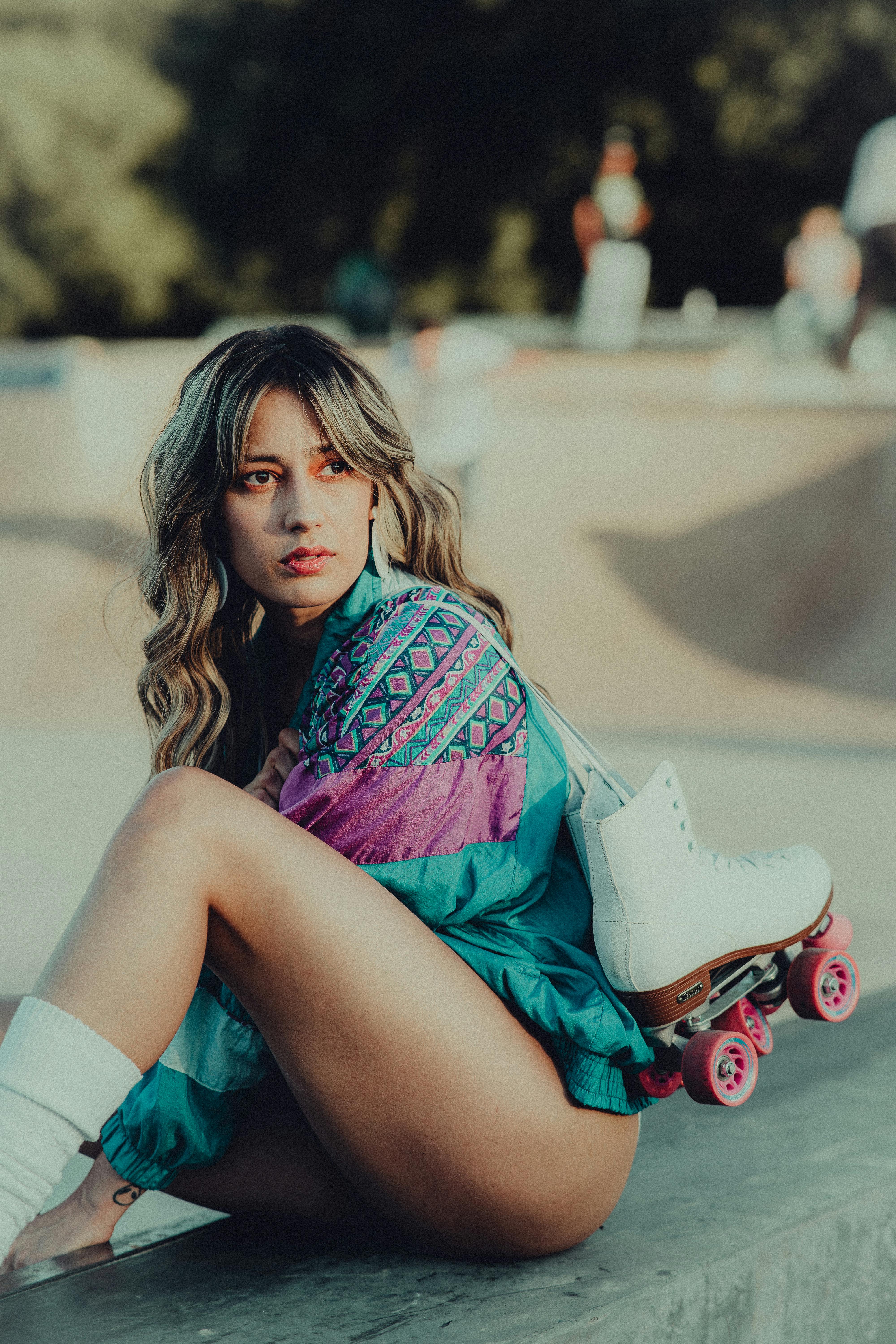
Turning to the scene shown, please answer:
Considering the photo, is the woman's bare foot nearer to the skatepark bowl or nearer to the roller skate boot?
the skatepark bowl

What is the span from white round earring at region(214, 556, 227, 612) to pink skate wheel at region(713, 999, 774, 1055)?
89 cm

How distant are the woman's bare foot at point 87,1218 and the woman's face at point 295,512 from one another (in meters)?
0.83

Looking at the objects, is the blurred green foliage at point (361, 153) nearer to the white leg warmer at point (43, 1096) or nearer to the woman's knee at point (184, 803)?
the woman's knee at point (184, 803)

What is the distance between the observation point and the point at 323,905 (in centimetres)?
150

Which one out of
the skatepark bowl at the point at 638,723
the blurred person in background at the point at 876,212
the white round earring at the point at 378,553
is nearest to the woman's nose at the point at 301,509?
the white round earring at the point at 378,553

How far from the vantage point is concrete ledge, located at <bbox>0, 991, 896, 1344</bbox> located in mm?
1572

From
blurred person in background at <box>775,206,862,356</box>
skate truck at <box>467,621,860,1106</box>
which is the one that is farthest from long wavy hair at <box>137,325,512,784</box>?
blurred person in background at <box>775,206,862,356</box>

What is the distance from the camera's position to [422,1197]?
64.7 inches

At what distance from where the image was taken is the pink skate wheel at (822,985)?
1.78 meters

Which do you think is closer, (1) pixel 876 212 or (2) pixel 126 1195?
(2) pixel 126 1195

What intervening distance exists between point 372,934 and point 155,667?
0.63 meters

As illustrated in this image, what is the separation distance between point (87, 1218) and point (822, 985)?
1.05 m

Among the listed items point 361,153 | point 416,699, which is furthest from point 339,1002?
point 361,153

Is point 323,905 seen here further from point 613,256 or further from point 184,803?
point 613,256
